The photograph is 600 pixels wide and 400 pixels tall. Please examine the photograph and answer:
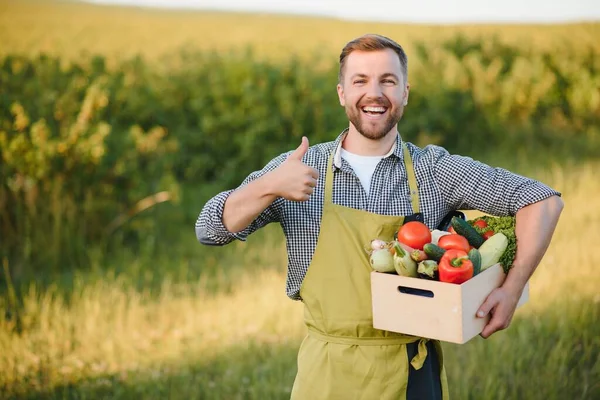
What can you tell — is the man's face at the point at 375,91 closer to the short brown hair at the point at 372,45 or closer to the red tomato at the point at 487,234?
the short brown hair at the point at 372,45

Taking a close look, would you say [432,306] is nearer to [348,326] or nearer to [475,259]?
[475,259]

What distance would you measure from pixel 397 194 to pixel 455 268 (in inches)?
19.1

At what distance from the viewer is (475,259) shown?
2154mm

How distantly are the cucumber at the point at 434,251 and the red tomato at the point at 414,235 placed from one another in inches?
2.1

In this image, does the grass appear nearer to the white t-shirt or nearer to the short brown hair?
the white t-shirt

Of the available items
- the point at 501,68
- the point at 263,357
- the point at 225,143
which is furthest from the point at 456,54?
the point at 263,357

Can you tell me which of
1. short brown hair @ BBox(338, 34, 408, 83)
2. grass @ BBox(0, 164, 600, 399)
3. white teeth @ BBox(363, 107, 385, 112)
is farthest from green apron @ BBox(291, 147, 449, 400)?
grass @ BBox(0, 164, 600, 399)

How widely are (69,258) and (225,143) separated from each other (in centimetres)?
249

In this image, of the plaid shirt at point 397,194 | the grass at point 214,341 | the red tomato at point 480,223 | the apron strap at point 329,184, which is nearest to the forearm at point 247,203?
the plaid shirt at point 397,194

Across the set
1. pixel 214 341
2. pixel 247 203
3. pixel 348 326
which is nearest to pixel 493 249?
pixel 348 326

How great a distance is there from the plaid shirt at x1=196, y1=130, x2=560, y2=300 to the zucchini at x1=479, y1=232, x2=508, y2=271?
16 cm

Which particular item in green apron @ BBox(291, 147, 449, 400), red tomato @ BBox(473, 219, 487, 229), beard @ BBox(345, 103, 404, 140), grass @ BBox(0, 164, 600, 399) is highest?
beard @ BBox(345, 103, 404, 140)

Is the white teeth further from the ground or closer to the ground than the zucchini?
further from the ground

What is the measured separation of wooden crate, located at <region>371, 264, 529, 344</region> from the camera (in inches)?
80.4
